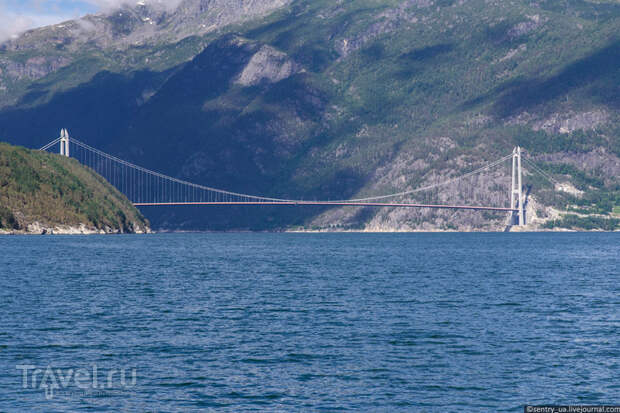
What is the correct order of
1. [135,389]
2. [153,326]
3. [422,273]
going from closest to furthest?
[135,389], [153,326], [422,273]

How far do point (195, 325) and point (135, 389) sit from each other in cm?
1550

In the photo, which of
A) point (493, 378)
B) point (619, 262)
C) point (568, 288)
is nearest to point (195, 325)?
point (493, 378)

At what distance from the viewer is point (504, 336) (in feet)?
146

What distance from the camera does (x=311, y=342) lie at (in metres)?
43.0

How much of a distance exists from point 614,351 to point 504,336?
5.89 m

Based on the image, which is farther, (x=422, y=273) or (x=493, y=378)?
(x=422, y=273)

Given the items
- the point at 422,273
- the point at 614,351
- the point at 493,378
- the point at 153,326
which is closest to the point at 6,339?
the point at 153,326

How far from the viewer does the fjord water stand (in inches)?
1261

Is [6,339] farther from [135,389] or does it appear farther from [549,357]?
[549,357]

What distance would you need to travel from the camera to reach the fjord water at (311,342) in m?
32.0

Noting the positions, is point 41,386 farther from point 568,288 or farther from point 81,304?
point 568,288

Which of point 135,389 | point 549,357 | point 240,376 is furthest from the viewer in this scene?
point 549,357

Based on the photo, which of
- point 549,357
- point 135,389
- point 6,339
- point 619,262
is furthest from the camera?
point 619,262

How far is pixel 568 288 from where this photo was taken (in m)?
72.0
